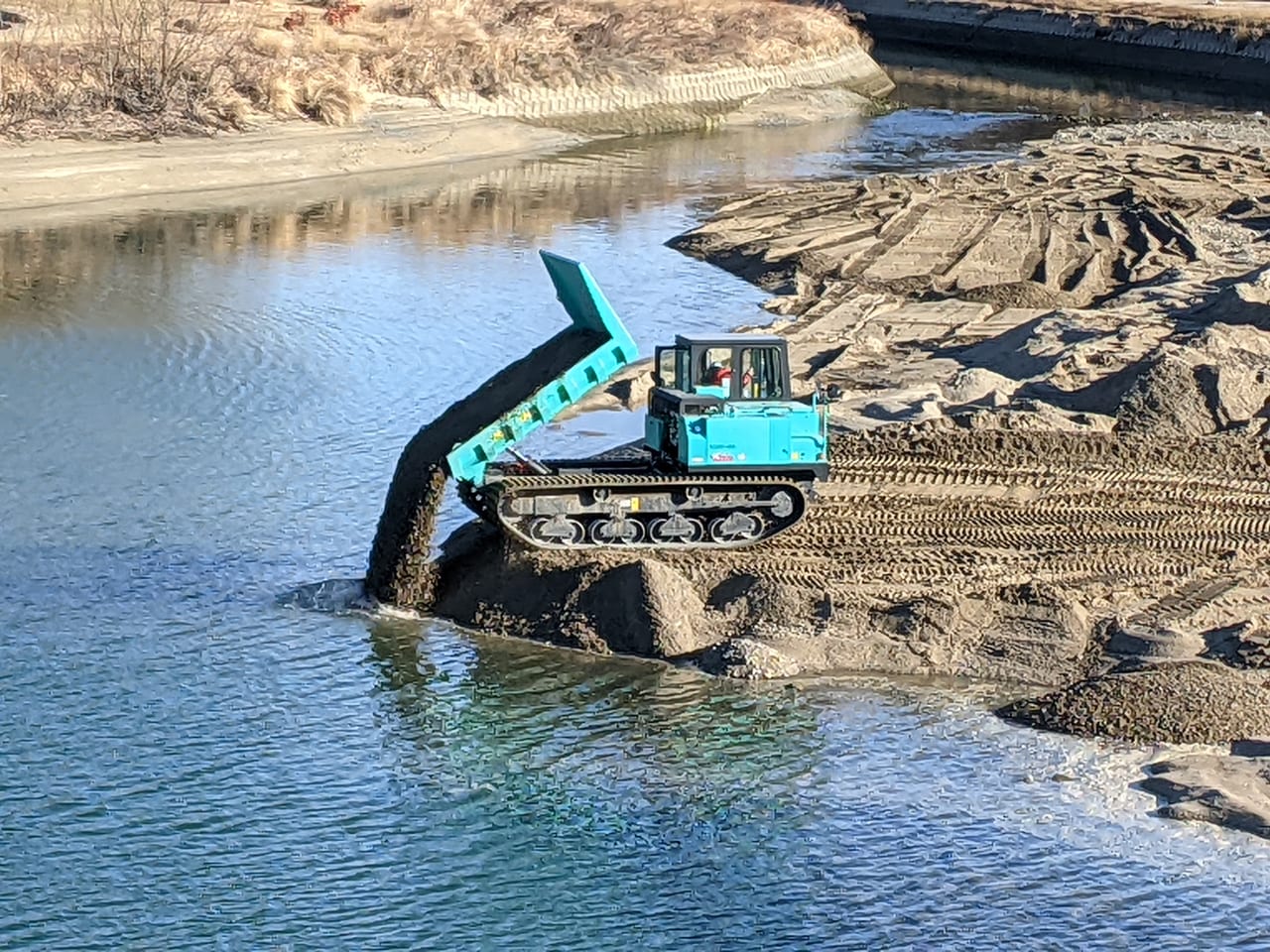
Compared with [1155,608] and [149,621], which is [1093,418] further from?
[149,621]

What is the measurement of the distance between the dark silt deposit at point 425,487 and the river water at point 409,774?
17.4 inches

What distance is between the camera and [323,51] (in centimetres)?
5162

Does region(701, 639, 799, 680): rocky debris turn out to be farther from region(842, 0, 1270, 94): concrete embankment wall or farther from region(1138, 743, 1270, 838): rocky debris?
region(842, 0, 1270, 94): concrete embankment wall

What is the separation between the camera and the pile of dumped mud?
17281 millimetres

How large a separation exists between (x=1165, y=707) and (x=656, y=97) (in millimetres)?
43938

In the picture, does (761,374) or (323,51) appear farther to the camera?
(323,51)

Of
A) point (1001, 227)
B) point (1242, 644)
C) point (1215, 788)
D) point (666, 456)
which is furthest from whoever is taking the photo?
point (1001, 227)

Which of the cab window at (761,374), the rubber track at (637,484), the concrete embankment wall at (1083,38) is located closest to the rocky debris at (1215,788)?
the rubber track at (637,484)

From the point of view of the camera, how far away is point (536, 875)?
46.5ft

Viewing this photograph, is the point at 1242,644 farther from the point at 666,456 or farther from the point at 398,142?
the point at 398,142

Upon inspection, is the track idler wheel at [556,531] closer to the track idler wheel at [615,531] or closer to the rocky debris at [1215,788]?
the track idler wheel at [615,531]


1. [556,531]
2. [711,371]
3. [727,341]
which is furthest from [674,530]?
[727,341]

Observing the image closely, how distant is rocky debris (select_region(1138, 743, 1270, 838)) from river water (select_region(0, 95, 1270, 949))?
23cm

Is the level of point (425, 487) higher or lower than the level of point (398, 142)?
lower
